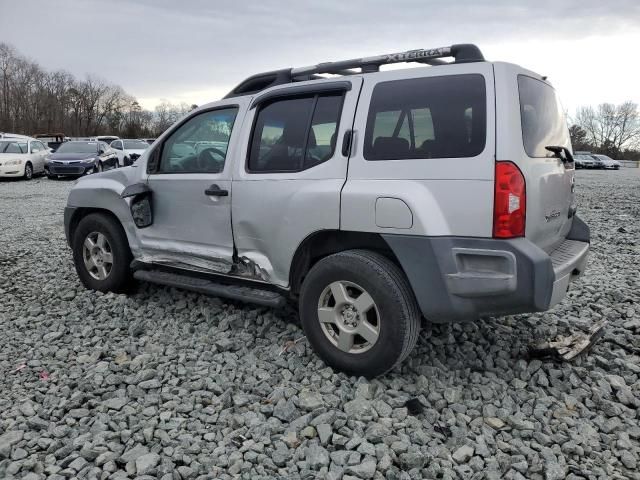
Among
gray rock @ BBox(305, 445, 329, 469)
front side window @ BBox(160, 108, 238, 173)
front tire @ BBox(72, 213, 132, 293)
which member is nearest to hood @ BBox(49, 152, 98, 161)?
front tire @ BBox(72, 213, 132, 293)

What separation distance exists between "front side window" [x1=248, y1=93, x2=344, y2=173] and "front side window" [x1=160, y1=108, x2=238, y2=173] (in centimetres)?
33

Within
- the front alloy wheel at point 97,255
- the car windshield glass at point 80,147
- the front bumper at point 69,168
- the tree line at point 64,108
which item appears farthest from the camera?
the tree line at point 64,108

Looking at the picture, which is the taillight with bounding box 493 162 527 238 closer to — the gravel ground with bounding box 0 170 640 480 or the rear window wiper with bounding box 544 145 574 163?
the rear window wiper with bounding box 544 145 574 163

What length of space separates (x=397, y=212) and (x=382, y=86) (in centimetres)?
89

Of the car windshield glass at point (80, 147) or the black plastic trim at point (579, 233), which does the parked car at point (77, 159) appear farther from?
the black plastic trim at point (579, 233)

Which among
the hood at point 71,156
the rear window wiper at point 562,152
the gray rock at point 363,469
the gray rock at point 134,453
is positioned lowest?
the gray rock at point 363,469

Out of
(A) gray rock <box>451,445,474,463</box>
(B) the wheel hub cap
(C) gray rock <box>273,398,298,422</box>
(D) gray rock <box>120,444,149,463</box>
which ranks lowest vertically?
(A) gray rock <box>451,445,474,463</box>

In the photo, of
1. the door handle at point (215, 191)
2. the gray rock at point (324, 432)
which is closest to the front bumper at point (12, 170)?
the door handle at point (215, 191)

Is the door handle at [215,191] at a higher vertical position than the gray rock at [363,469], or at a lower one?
higher

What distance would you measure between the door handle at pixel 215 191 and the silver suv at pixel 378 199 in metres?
0.02

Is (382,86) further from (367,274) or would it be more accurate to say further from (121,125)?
(121,125)

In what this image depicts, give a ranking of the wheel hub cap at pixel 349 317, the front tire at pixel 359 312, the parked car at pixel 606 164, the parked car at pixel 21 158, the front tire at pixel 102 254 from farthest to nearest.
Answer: the parked car at pixel 606 164
the parked car at pixel 21 158
the front tire at pixel 102 254
the wheel hub cap at pixel 349 317
the front tire at pixel 359 312

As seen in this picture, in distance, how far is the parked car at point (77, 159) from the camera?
20188mm

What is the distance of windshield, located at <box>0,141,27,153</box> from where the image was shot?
20.2m
